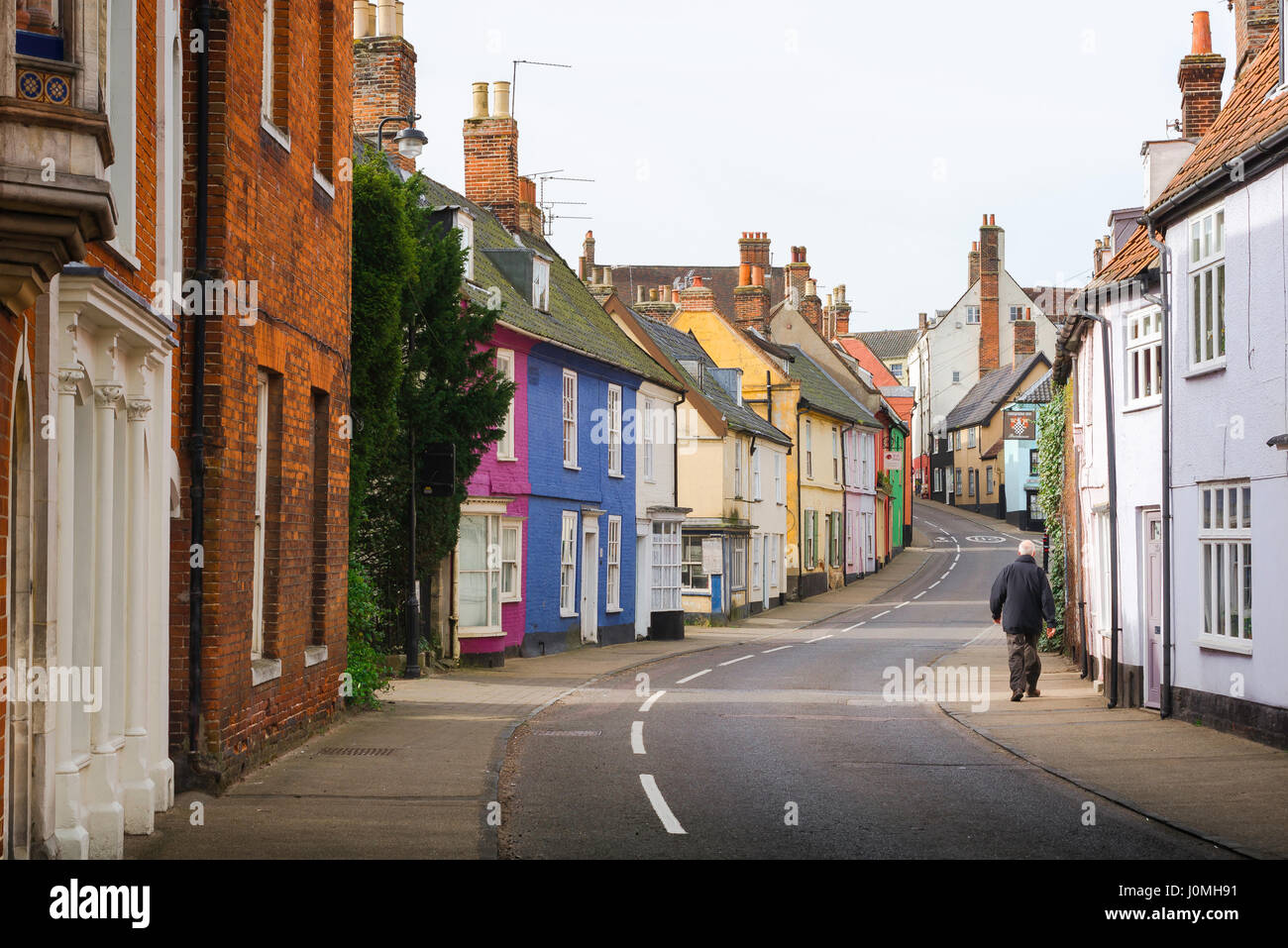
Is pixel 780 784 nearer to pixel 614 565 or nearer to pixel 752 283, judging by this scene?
pixel 614 565

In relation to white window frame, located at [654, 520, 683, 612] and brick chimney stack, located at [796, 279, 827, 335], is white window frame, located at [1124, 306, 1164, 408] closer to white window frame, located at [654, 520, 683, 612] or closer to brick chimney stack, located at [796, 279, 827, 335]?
white window frame, located at [654, 520, 683, 612]

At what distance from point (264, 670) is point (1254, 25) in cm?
1633

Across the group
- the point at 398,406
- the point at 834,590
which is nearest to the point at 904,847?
the point at 398,406

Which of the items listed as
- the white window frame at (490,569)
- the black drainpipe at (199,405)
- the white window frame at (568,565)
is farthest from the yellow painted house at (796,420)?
the black drainpipe at (199,405)

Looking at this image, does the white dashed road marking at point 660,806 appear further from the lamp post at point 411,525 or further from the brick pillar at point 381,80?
the brick pillar at point 381,80

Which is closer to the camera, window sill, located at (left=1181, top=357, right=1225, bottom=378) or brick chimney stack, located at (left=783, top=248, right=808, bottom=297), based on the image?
window sill, located at (left=1181, top=357, right=1225, bottom=378)

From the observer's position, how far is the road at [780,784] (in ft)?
31.9

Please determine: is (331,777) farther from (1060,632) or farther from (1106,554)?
(1060,632)

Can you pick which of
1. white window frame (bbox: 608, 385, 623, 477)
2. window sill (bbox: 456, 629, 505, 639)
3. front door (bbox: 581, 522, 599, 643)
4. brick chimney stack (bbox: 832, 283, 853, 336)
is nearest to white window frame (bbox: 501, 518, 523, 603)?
window sill (bbox: 456, 629, 505, 639)

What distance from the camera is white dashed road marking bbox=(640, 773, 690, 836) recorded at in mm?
10312

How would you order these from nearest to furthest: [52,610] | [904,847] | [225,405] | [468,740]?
[52,610] → [904,847] → [225,405] → [468,740]

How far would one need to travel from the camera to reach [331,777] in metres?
12.6

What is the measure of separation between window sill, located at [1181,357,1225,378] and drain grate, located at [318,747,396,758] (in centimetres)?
981

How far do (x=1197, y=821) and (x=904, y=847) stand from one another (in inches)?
105
